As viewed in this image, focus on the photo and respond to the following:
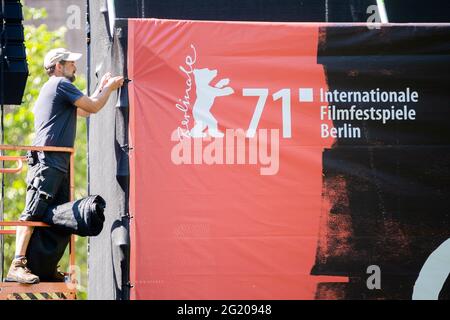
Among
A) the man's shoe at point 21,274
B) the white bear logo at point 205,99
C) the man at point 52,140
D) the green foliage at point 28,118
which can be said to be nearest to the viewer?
the man's shoe at point 21,274

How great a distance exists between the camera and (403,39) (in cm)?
905

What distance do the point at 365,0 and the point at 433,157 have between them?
1.68 meters

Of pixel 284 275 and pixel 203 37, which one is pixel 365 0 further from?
pixel 284 275

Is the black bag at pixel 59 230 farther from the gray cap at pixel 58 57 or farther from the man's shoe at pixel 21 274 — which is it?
the gray cap at pixel 58 57

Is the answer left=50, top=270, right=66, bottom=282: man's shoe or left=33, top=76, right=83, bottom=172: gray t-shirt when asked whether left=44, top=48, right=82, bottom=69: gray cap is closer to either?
left=33, top=76, right=83, bottom=172: gray t-shirt

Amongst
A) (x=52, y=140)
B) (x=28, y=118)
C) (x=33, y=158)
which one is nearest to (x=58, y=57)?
(x=52, y=140)

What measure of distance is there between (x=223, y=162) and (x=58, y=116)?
1517 millimetres

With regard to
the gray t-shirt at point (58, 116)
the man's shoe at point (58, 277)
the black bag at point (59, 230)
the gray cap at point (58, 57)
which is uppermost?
the gray cap at point (58, 57)

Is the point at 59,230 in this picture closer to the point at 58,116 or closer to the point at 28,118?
the point at 58,116

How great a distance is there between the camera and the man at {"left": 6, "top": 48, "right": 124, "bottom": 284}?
8.45 metres

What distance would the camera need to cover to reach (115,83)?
868cm

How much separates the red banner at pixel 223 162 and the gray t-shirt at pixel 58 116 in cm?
56

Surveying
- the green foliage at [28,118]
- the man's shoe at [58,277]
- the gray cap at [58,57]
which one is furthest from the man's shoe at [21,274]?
the green foliage at [28,118]

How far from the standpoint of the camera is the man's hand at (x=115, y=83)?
8.66 metres
